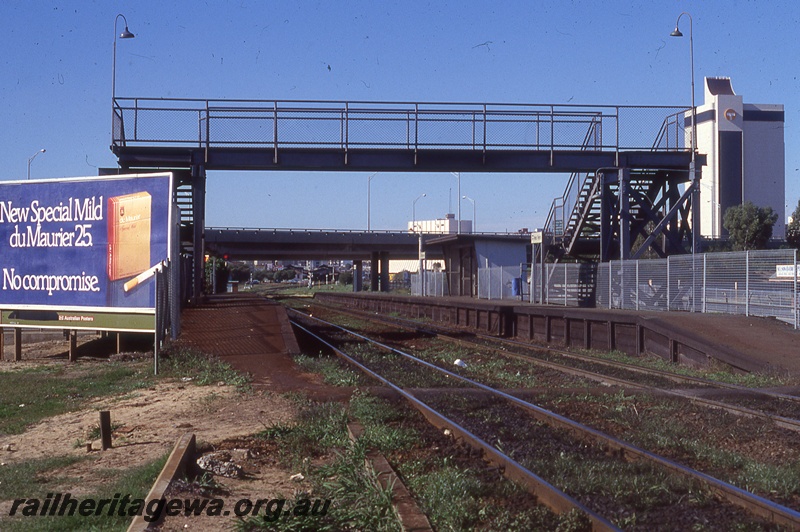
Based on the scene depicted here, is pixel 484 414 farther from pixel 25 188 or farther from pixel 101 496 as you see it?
pixel 25 188

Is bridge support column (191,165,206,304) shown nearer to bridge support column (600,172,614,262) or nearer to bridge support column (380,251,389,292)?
bridge support column (600,172,614,262)

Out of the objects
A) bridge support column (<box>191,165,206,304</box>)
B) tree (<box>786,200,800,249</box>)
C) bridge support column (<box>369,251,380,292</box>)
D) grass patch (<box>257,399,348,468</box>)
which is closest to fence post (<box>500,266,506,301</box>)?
bridge support column (<box>191,165,206,304</box>)

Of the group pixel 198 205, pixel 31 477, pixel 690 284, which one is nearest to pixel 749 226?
pixel 690 284

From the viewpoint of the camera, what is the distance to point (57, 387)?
14125 millimetres

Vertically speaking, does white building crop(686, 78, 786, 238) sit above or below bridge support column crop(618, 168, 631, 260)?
above

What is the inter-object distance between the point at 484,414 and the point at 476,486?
3.57 metres

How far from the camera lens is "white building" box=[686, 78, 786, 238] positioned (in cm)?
9731

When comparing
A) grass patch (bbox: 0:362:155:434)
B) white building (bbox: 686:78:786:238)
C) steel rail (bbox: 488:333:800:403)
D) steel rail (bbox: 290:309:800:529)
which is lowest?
grass patch (bbox: 0:362:155:434)

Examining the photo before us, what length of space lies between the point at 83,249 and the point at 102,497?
13.2 metres

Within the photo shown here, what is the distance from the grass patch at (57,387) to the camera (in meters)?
11.5

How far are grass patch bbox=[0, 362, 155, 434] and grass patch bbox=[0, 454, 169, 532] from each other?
331 cm

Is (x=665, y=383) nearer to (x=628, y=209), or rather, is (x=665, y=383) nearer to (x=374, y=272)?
(x=628, y=209)

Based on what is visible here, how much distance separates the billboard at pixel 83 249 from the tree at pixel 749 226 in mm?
44130

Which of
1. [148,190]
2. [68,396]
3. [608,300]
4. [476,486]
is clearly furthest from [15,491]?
[608,300]
